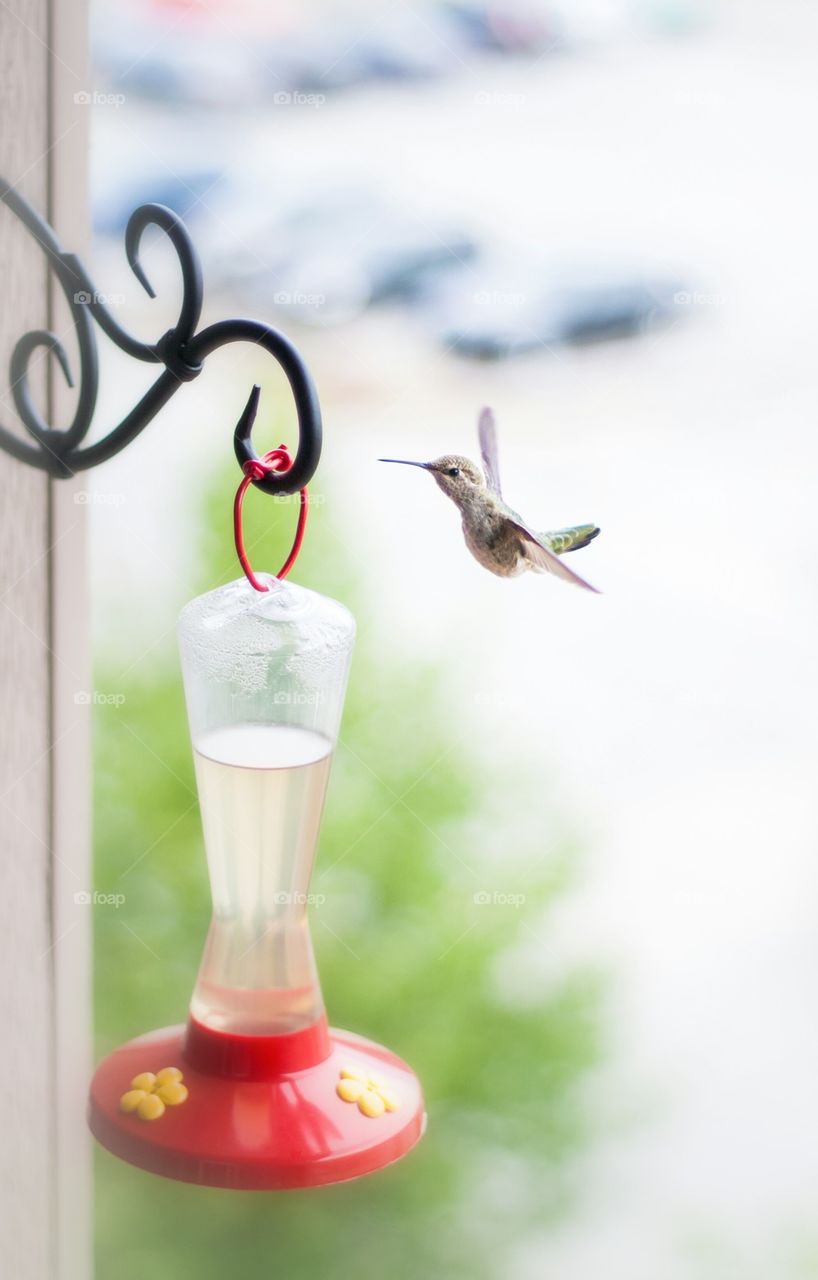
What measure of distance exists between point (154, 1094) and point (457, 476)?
0.34 meters

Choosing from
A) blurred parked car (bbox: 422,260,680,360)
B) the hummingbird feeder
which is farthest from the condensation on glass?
blurred parked car (bbox: 422,260,680,360)

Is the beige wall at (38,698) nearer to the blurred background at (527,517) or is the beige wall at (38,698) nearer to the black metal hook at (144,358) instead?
the black metal hook at (144,358)

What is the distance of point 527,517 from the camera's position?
1301mm

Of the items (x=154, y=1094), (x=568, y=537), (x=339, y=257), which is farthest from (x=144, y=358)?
(x=339, y=257)

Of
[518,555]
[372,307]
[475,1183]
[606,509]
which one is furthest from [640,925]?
[518,555]

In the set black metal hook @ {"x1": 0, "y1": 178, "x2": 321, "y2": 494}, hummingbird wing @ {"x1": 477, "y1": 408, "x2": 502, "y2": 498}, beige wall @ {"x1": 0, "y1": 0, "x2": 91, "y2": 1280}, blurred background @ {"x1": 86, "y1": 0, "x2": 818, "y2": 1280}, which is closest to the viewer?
black metal hook @ {"x1": 0, "y1": 178, "x2": 321, "y2": 494}

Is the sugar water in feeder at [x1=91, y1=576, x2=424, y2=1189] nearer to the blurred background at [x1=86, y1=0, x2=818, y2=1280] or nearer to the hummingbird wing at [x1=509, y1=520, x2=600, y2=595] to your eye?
the hummingbird wing at [x1=509, y1=520, x2=600, y2=595]

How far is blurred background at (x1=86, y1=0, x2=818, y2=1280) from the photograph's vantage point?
1254 mm

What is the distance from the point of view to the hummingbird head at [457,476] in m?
0.62

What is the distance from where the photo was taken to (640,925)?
1.44m

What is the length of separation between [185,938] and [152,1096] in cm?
80

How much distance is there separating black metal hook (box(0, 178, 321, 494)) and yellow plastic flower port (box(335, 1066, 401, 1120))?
0.30m

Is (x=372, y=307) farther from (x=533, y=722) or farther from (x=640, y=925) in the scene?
(x=640, y=925)

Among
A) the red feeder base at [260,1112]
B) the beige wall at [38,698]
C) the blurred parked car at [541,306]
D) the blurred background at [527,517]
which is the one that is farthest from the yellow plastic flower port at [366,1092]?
the blurred parked car at [541,306]
